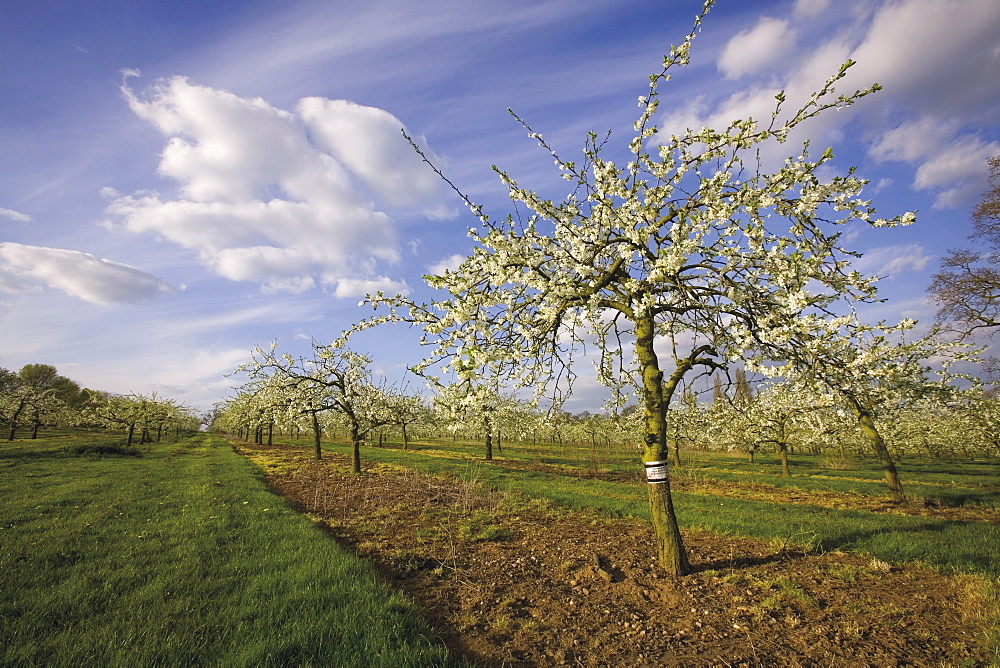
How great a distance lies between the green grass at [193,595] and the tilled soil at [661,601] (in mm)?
931

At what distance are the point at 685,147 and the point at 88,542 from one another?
14707mm

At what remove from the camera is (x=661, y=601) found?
5.79 m

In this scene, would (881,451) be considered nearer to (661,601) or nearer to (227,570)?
(661,601)

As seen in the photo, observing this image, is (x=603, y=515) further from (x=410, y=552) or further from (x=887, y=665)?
(x=887, y=665)

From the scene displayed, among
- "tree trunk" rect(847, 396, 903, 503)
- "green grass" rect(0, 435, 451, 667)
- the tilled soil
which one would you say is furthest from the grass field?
"tree trunk" rect(847, 396, 903, 503)

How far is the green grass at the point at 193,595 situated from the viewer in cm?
439

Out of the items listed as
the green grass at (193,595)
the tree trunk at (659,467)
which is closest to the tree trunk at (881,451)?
the tree trunk at (659,467)

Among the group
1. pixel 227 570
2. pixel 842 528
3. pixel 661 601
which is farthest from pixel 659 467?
pixel 227 570

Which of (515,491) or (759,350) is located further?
(515,491)

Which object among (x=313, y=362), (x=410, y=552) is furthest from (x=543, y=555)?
(x=313, y=362)

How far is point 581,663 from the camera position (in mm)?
4477

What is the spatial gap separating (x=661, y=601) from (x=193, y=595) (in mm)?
7020

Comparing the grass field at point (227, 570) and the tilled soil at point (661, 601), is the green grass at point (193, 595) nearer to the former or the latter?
the grass field at point (227, 570)

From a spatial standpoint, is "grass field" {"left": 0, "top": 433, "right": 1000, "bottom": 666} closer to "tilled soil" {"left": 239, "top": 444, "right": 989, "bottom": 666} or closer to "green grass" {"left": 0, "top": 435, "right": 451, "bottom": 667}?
"green grass" {"left": 0, "top": 435, "right": 451, "bottom": 667}
